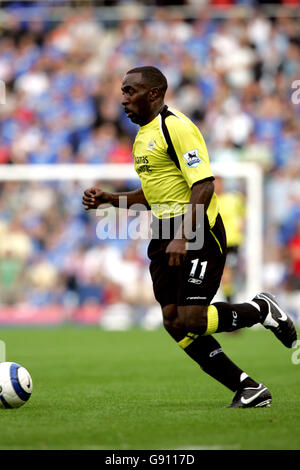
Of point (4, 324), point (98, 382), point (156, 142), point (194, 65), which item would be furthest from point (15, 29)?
point (156, 142)

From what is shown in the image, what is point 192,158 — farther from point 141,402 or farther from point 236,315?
point 141,402

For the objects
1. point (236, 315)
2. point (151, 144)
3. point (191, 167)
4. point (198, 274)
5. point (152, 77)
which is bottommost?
point (236, 315)

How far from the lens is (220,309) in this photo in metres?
6.29

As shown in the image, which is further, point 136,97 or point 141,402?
point 141,402

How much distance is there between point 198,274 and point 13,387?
4.91 feet

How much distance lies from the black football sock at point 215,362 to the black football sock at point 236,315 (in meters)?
0.22

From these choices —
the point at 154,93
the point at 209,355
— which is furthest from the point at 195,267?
the point at 154,93

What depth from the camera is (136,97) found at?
20.9 ft

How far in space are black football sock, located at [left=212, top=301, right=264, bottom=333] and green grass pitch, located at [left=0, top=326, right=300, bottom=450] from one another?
1.86 ft
